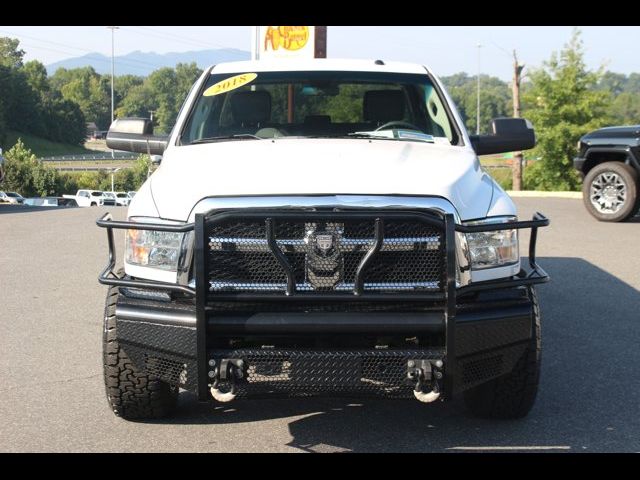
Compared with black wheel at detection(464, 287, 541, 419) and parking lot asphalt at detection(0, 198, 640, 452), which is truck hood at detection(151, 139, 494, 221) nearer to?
black wheel at detection(464, 287, 541, 419)

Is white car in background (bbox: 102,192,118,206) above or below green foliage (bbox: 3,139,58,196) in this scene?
below

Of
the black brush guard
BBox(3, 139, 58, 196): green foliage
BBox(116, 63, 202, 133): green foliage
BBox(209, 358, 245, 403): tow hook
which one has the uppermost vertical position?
BBox(116, 63, 202, 133): green foliage

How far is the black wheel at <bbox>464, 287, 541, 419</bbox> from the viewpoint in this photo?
498cm

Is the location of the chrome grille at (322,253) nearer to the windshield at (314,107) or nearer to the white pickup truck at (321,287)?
the white pickup truck at (321,287)

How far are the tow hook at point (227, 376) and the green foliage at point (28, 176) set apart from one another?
75.7 meters

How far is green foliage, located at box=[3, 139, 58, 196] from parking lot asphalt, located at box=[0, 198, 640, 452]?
71.7m

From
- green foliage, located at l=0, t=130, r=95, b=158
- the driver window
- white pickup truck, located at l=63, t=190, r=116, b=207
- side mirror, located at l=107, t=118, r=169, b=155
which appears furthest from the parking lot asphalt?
green foliage, located at l=0, t=130, r=95, b=158

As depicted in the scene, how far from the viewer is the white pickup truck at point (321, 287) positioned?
4469mm

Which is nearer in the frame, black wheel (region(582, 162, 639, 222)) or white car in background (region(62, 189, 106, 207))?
black wheel (region(582, 162, 639, 222))

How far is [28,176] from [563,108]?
5074 centimetres

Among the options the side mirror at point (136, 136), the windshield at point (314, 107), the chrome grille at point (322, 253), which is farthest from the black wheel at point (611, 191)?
the chrome grille at point (322, 253)

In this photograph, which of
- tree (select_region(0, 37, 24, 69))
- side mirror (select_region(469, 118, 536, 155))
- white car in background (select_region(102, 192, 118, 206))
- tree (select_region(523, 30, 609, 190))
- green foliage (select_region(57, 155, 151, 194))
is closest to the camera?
side mirror (select_region(469, 118, 536, 155))
